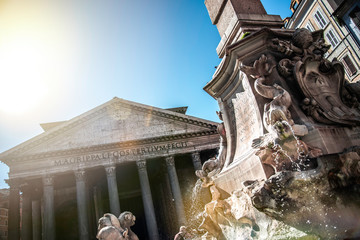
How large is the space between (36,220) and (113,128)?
9.04 m

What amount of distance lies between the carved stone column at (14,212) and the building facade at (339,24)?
2173cm

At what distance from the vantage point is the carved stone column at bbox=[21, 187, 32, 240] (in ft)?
51.8

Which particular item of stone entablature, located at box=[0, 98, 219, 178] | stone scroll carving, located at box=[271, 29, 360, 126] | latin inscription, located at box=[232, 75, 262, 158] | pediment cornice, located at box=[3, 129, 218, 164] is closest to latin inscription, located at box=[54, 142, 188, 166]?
stone entablature, located at box=[0, 98, 219, 178]

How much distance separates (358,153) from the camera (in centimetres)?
185

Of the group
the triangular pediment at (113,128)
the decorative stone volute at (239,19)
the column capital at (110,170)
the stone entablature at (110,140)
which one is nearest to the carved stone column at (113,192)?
the column capital at (110,170)

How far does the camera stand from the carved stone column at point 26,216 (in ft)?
51.8

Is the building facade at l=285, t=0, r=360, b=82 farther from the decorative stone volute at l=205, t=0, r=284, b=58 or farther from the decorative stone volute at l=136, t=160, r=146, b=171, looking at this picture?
the decorative stone volute at l=136, t=160, r=146, b=171

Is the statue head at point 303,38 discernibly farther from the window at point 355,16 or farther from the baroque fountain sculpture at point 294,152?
the window at point 355,16

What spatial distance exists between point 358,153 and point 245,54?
1436mm

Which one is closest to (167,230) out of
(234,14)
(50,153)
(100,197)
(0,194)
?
(100,197)

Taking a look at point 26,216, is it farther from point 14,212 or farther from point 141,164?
point 141,164

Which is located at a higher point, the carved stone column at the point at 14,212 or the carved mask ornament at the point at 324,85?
the carved stone column at the point at 14,212

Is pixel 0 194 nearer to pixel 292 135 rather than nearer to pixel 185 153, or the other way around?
pixel 185 153

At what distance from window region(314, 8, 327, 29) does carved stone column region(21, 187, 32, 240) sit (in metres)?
24.3
